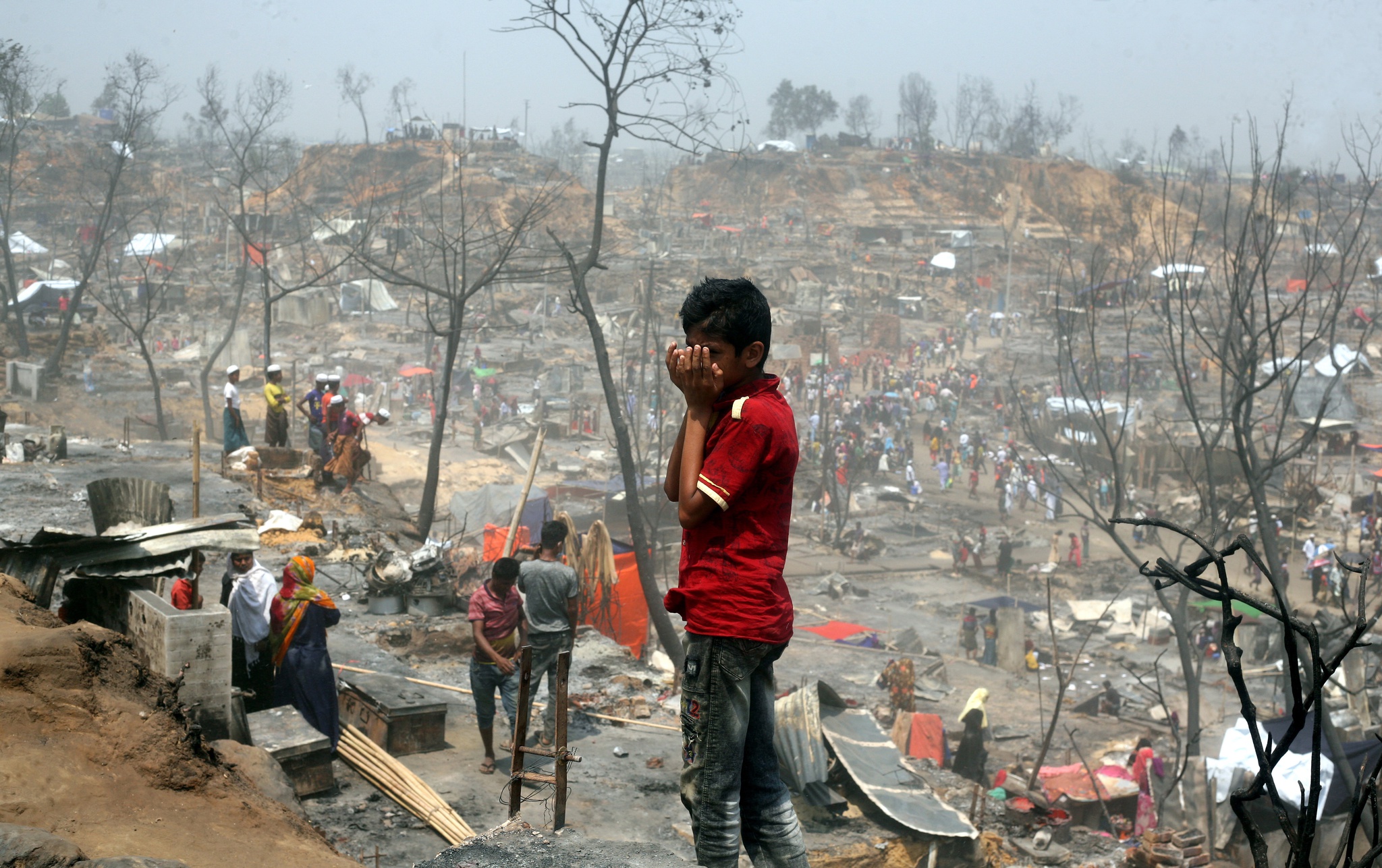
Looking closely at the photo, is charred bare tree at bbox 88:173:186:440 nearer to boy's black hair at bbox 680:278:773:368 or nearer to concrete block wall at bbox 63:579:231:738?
concrete block wall at bbox 63:579:231:738

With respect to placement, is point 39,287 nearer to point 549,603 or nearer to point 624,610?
point 624,610

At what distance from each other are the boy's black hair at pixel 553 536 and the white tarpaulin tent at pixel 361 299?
3852cm

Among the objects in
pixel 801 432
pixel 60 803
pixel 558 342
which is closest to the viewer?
pixel 60 803

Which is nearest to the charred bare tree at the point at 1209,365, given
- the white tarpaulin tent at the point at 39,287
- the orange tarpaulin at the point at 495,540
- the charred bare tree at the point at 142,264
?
the orange tarpaulin at the point at 495,540

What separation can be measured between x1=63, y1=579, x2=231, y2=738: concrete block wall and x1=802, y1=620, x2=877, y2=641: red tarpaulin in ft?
40.0

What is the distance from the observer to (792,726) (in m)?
6.17

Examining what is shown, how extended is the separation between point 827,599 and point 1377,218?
160ft

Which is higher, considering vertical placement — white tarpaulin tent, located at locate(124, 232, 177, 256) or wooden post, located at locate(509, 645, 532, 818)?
white tarpaulin tent, located at locate(124, 232, 177, 256)

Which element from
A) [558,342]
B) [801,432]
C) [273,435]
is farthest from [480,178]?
[273,435]

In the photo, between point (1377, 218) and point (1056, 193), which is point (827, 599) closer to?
point (1377, 218)

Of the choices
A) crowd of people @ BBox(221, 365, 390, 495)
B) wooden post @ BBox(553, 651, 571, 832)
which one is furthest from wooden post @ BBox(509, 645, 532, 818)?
crowd of people @ BBox(221, 365, 390, 495)

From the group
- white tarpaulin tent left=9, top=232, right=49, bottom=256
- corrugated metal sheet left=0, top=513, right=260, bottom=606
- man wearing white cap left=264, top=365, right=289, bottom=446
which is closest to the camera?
corrugated metal sheet left=0, top=513, right=260, bottom=606

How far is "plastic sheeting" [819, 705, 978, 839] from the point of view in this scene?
6141mm

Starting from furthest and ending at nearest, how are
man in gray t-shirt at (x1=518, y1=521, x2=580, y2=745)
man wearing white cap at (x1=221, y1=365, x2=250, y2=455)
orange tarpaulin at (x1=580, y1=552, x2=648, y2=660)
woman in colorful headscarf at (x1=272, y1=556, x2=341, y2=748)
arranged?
1. man wearing white cap at (x1=221, y1=365, x2=250, y2=455)
2. orange tarpaulin at (x1=580, y1=552, x2=648, y2=660)
3. man in gray t-shirt at (x1=518, y1=521, x2=580, y2=745)
4. woman in colorful headscarf at (x1=272, y1=556, x2=341, y2=748)
